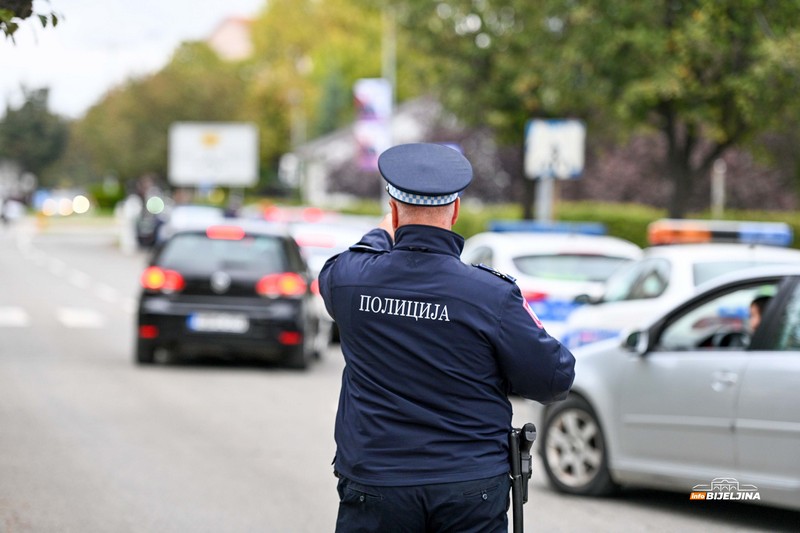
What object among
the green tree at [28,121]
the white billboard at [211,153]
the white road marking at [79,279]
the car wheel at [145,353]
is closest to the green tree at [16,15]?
the green tree at [28,121]

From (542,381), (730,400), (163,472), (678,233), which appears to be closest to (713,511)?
(730,400)

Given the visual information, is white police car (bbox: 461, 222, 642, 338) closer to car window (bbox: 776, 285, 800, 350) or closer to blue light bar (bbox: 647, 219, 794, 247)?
blue light bar (bbox: 647, 219, 794, 247)

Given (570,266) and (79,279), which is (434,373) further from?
(79,279)

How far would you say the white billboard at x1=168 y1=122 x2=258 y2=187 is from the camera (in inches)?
2414

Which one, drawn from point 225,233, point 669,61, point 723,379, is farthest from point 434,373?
point 669,61

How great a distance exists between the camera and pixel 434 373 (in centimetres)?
390

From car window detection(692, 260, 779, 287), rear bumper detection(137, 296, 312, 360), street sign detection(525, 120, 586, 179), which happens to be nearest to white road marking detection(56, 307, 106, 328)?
rear bumper detection(137, 296, 312, 360)

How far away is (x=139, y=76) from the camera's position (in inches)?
2544

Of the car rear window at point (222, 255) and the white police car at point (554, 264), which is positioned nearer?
the white police car at point (554, 264)

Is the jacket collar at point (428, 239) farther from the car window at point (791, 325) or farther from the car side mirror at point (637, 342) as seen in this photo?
the car side mirror at point (637, 342)

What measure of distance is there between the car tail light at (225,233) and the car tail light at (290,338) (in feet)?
3.66

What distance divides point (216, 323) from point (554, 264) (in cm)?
353

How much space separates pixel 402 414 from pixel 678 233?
11.4m

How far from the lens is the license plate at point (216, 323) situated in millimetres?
14992
